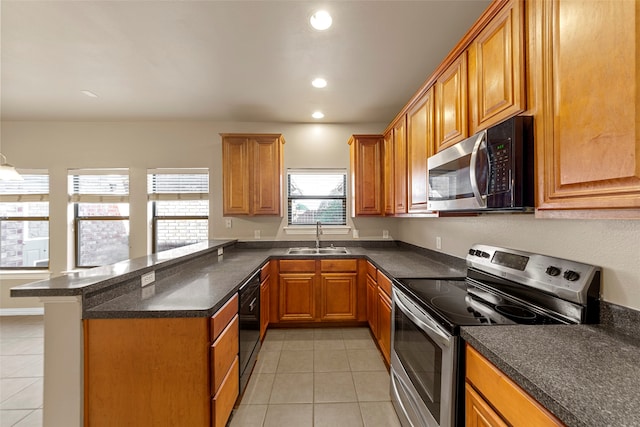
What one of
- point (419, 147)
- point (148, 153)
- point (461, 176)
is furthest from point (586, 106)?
point (148, 153)

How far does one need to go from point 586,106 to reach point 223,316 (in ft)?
6.16

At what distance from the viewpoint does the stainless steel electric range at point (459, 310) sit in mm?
1092

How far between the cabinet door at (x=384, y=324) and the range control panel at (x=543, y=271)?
0.82 meters

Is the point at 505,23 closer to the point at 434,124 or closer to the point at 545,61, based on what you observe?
the point at 545,61

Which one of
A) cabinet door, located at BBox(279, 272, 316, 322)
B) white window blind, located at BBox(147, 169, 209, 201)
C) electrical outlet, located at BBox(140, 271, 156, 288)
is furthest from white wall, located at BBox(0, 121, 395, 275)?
electrical outlet, located at BBox(140, 271, 156, 288)

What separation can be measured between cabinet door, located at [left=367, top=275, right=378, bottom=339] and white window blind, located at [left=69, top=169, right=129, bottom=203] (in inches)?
144

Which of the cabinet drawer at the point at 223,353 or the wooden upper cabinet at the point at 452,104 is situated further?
the wooden upper cabinet at the point at 452,104

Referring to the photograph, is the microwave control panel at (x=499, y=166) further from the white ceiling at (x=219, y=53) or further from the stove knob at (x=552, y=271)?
the white ceiling at (x=219, y=53)

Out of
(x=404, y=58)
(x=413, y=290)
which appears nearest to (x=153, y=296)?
(x=413, y=290)

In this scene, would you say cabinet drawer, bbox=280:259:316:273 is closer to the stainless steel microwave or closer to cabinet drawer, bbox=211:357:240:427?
cabinet drawer, bbox=211:357:240:427

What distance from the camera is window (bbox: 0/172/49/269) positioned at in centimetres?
373

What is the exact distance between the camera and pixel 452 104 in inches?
66.5

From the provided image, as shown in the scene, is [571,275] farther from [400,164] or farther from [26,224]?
[26,224]

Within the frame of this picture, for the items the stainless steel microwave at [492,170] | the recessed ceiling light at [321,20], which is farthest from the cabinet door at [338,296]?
the recessed ceiling light at [321,20]
